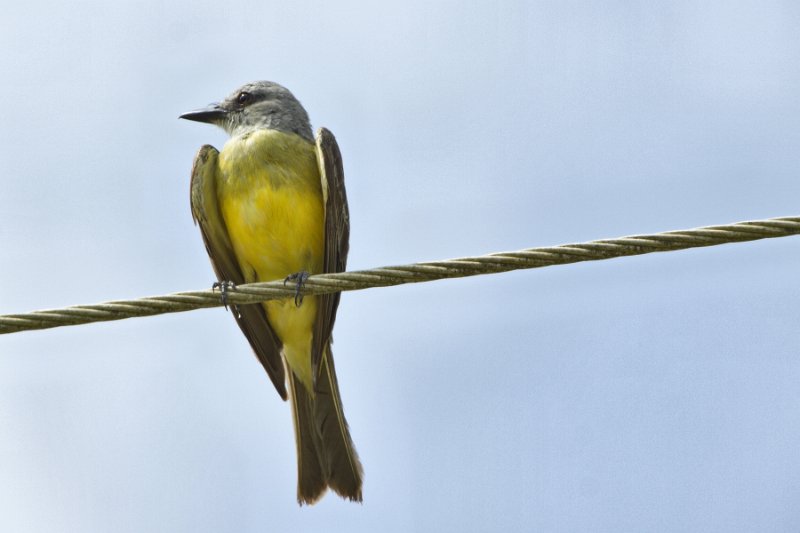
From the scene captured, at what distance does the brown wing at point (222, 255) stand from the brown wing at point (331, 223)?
34cm

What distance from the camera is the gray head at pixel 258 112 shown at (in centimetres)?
796

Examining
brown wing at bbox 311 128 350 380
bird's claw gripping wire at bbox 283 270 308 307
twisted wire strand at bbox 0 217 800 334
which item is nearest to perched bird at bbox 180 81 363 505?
brown wing at bbox 311 128 350 380

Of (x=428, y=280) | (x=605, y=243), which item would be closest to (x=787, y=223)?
(x=605, y=243)

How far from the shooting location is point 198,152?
7512mm

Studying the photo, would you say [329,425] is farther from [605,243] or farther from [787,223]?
[787,223]

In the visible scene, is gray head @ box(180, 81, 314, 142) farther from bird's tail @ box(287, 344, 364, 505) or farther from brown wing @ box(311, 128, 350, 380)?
bird's tail @ box(287, 344, 364, 505)

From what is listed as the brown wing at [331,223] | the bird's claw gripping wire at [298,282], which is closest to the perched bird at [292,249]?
the brown wing at [331,223]

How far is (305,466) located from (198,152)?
204 cm

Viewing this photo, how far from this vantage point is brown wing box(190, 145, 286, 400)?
7.35 meters

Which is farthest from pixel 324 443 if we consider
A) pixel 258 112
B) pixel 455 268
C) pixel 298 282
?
pixel 455 268

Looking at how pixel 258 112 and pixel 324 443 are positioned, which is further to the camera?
pixel 258 112

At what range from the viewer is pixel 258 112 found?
8141 mm

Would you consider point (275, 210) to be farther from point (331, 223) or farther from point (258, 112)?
point (258, 112)

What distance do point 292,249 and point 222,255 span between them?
21.0 inches
